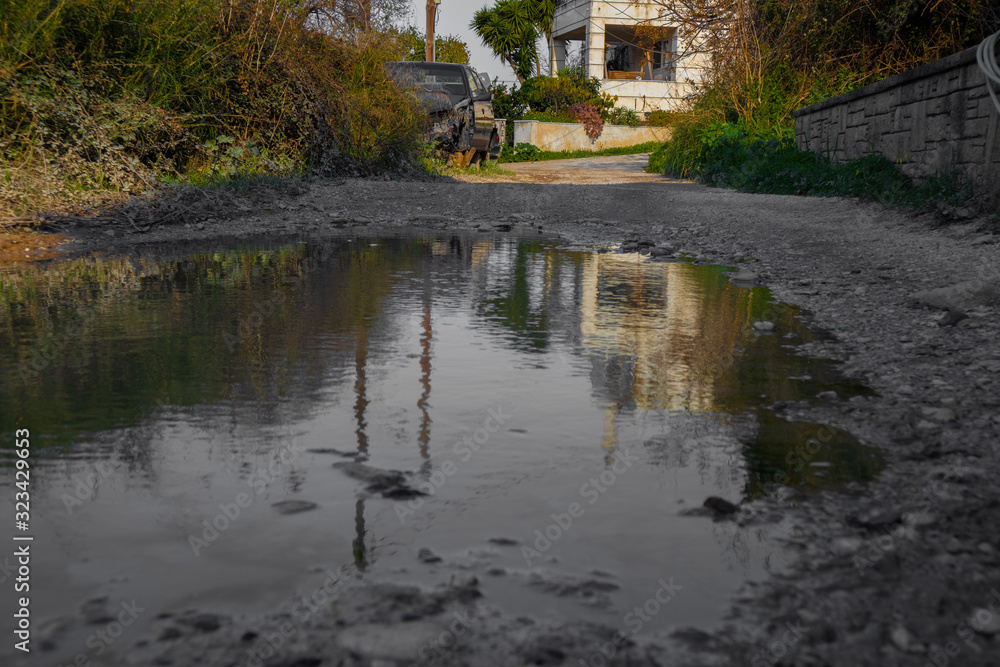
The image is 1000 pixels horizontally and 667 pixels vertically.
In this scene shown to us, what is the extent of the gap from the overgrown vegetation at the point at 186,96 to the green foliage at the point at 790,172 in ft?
15.8

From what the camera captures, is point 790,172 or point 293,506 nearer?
point 293,506

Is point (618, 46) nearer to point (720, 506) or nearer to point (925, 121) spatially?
point (925, 121)

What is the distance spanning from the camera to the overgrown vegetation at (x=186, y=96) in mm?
8094

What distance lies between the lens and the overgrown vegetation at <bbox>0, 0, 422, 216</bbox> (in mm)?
8094

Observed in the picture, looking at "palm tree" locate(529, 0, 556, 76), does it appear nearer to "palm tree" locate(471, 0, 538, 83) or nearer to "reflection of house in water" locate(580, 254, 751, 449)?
"palm tree" locate(471, 0, 538, 83)

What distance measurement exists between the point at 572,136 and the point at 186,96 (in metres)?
19.6

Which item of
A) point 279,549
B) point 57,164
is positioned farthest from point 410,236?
point 279,549

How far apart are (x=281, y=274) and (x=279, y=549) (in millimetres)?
3810

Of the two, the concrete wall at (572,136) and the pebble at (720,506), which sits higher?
the concrete wall at (572,136)

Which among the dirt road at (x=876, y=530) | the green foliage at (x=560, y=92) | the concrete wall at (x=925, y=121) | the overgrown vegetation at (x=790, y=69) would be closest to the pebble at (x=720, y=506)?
the dirt road at (x=876, y=530)

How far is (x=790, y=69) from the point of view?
14578 millimetres

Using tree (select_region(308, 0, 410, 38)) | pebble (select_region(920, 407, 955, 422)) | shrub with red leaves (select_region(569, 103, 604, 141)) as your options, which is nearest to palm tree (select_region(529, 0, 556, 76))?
shrub with red leaves (select_region(569, 103, 604, 141))

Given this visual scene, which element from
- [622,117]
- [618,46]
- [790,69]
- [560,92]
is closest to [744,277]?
[790,69]

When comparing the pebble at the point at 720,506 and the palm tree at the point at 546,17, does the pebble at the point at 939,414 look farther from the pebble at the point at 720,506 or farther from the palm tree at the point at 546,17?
the palm tree at the point at 546,17
